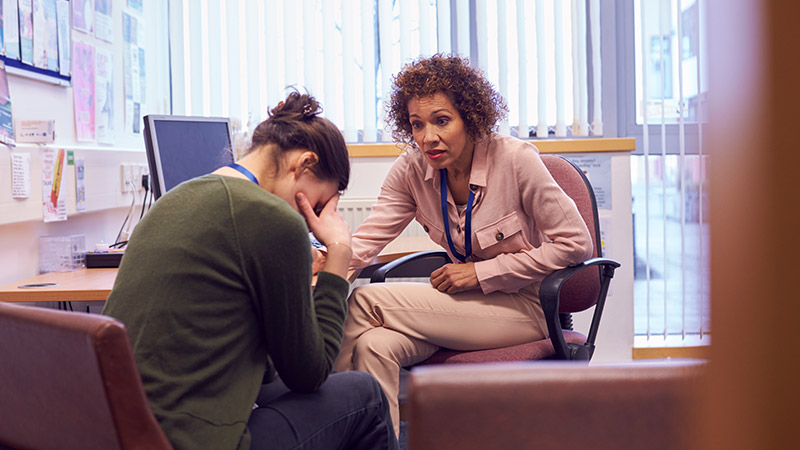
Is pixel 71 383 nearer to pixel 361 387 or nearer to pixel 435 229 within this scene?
pixel 361 387

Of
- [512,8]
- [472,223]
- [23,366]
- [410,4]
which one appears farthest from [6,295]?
[512,8]

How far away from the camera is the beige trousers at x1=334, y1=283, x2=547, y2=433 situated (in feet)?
5.44

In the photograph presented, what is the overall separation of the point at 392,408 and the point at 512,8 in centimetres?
224

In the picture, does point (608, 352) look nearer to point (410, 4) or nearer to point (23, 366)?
point (410, 4)

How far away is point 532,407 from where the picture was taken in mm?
417

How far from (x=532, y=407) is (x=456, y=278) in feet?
4.36

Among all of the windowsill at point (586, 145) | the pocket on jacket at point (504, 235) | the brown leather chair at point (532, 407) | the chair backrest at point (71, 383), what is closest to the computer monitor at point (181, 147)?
the pocket on jacket at point (504, 235)

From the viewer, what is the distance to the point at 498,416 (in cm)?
41

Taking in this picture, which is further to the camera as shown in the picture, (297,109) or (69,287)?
(69,287)

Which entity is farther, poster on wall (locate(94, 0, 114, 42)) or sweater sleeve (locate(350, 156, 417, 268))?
poster on wall (locate(94, 0, 114, 42))

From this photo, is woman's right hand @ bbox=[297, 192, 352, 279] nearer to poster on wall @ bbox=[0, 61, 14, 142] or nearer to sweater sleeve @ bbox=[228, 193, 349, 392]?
sweater sleeve @ bbox=[228, 193, 349, 392]

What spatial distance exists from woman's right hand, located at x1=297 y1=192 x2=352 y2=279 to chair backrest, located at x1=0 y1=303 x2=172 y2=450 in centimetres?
54

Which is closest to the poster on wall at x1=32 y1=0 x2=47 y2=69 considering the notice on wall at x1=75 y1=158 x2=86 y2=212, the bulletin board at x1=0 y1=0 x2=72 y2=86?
the bulletin board at x1=0 y1=0 x2=72 y2=86

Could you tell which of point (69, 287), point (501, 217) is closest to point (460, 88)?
point (501, 217)
